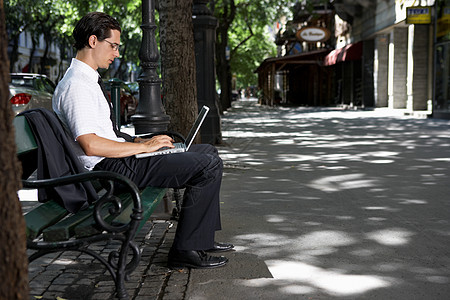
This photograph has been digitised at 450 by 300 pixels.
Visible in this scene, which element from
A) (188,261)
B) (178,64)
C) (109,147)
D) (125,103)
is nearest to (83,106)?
(109,147)

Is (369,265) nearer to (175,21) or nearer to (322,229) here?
(322,229)

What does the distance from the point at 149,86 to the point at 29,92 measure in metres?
7.80

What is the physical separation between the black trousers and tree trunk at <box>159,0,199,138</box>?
431 cm

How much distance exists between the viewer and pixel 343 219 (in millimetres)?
5676

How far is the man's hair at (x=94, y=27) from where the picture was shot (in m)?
3.88

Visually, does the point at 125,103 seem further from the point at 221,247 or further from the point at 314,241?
the point at 221,247

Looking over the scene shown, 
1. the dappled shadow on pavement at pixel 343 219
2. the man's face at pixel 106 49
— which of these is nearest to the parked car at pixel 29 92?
the dappled shadow on pavement at pixel 343 219

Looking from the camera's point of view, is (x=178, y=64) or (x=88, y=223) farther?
(x=178, y=64)

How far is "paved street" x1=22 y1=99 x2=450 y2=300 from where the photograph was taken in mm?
3740

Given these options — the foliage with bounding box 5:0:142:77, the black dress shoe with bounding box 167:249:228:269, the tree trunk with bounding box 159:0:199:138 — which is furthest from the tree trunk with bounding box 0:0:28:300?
the foliage with bounding box 5:0:142:77

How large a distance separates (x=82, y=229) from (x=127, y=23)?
99.4 feet

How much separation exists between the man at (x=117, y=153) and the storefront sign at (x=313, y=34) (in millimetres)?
34241

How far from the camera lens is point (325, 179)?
317 inches

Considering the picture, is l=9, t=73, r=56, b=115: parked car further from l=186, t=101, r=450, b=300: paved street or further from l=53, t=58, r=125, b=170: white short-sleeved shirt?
l=53, t=58, r=125, b=170: white short-sleeved shirt
